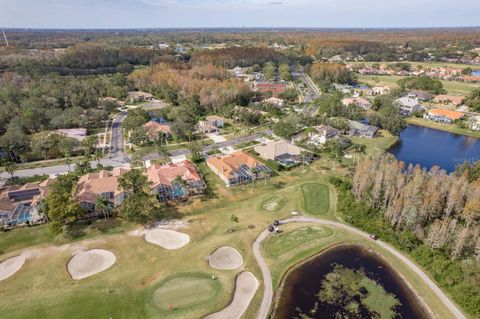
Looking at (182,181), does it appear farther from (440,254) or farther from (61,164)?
(440,254)

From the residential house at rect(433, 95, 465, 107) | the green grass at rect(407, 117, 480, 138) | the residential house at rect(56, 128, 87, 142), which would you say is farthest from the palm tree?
the residential house at rect(433, 95, 465, 107)

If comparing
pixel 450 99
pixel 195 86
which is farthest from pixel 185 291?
pixel 450 99

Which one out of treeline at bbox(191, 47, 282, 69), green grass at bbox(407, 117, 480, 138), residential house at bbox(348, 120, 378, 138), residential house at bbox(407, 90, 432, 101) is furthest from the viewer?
treeline at bbox(191, 47, 282, 69)

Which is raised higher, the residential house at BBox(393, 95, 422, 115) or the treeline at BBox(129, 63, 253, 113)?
the treeline at BBox(129, 63, 253, 113)

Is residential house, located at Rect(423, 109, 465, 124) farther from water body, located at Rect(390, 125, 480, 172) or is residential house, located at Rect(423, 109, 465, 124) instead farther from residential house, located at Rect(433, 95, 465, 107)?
residential house, located at Rect(433, 95, 465, 107)

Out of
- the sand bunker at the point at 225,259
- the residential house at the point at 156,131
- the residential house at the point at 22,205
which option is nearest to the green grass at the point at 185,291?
the sand bunker at the point at 225,259

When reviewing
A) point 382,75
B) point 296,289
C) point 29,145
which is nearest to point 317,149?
point 296,289

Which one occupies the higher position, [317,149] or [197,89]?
[197,89]
